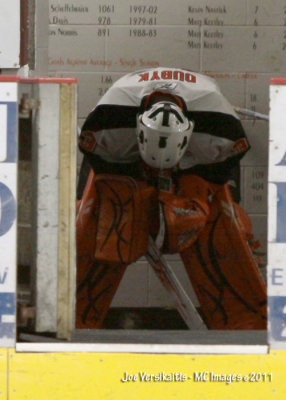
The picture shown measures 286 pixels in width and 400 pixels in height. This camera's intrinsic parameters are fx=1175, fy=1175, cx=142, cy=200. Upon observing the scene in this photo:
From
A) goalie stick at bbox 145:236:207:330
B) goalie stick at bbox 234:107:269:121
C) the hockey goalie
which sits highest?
goalie stick at bbox 234:107:269:121

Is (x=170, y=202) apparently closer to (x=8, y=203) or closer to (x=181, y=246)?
(x=181, y=246)

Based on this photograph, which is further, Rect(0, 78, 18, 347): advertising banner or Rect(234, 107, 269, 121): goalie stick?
Rect(234, 107, 269, 121): goalie stick

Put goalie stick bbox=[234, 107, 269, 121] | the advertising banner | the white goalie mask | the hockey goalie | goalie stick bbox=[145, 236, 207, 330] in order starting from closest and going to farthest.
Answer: the advertising banner → the white goalie mask → the hockey goalie → goalie stick bbox=[145, 236, 207, 330] → goalie stick bbox=[234, 107, 269, 121]

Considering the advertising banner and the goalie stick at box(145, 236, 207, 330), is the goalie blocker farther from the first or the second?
the advertising banner

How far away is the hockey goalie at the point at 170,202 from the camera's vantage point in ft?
17.5

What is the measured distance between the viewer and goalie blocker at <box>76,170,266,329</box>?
5.39 meters

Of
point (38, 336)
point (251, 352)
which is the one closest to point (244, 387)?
point (251, 352)

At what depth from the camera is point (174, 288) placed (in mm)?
5684

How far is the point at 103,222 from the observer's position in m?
5.43

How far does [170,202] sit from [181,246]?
0.91 feet

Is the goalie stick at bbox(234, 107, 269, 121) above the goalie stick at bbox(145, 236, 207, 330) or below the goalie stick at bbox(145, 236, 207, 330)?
above

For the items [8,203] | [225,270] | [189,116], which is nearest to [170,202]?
[189,116]

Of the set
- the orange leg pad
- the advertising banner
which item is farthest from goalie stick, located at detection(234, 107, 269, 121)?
the advertising banner

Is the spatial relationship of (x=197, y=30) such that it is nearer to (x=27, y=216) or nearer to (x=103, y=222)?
(x=103, y=222)
